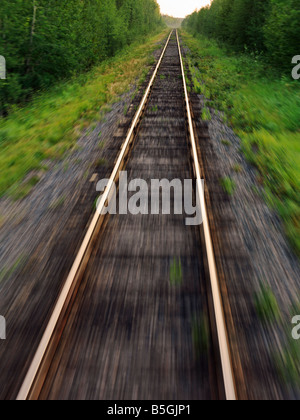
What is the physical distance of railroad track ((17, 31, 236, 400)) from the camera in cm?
228

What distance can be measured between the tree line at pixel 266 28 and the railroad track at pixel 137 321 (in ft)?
36.3

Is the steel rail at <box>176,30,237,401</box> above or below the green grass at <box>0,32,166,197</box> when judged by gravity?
below

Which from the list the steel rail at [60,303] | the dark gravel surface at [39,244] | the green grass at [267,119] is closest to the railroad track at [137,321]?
the steel rail at [60,303]

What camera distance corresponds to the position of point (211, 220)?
13.6 ft

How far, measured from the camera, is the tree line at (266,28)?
11.3 meters

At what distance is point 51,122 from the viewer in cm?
823

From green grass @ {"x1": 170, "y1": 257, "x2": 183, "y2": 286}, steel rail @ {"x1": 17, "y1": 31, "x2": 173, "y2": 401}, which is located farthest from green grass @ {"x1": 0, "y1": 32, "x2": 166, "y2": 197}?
green grass @ {"x1": 170, "y1": 257, "x2": 183, "y2": 286}

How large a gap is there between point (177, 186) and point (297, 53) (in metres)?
10.6
